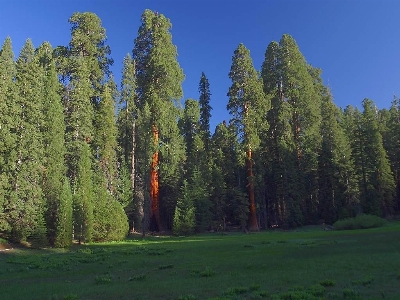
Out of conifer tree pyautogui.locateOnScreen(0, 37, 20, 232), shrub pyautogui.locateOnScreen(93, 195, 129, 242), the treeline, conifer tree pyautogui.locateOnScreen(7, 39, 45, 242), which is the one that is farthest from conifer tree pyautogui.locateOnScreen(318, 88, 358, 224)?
conifer tree pyautogui.locateOnScreen(0, 37, 20, 232)

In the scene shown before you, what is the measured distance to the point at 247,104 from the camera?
155 feet

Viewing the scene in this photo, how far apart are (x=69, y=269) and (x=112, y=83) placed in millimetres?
35266

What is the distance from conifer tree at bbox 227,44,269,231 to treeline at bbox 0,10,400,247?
15cm

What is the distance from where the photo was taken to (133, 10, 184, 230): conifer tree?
1726 inches

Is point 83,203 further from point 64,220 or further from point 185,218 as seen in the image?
point 185,218

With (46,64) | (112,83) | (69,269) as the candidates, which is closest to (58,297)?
(69,269)

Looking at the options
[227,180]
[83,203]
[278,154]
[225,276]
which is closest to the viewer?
[225,276]

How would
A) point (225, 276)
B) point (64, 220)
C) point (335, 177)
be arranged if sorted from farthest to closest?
point (335, 177) < point (64, 220) < point (225, 276)

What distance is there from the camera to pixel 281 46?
5597cm

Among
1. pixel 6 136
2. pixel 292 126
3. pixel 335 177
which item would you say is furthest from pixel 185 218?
pixel 292 126

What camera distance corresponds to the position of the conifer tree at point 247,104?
151 feet

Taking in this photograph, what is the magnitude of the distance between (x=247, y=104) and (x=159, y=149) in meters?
12.8

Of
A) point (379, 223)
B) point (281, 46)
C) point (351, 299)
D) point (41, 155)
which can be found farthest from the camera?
point (281, 46)

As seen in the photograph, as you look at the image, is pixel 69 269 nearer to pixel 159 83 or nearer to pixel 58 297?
pixel 58 297
